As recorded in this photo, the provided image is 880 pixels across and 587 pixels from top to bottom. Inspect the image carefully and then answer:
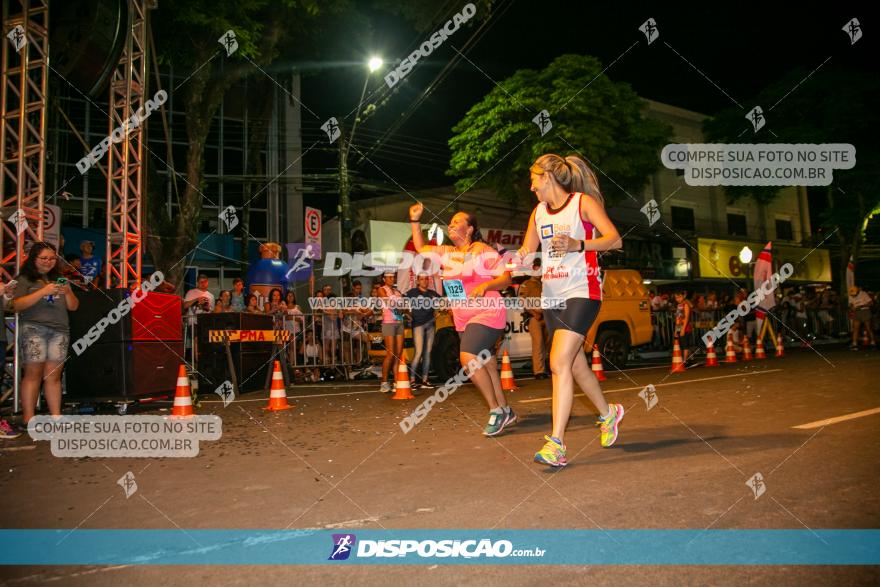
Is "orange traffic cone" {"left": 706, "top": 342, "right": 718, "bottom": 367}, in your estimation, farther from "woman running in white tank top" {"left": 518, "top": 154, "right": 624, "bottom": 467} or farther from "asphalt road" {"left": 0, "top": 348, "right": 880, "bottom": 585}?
"woman running in white tank top" {"left": 518, "top": 154, "right": 624, "bottom": 467}

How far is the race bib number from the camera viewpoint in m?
6.40

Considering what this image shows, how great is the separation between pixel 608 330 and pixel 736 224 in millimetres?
32581

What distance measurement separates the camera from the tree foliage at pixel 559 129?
976 inches

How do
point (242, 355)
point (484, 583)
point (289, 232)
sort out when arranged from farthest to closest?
point (289, 232) → point (242, 355) → point (484, 583)

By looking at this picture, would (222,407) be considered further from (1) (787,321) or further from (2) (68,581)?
(1) (787,321)

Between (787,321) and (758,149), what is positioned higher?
(758,149)

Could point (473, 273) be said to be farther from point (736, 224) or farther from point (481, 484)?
point (736, 224)

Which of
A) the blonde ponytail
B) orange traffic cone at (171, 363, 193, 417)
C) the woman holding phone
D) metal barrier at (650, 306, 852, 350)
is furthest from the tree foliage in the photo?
the blonde ponytail

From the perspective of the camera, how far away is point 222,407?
8.80 m

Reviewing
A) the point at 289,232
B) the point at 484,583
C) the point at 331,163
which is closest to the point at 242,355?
the point at 484,583

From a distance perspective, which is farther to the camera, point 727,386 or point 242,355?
point 242,355

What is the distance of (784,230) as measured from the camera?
148 ft

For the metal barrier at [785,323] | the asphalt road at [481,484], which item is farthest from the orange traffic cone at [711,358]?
the asphalt road at [481,484]

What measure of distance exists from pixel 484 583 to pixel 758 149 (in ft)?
108
